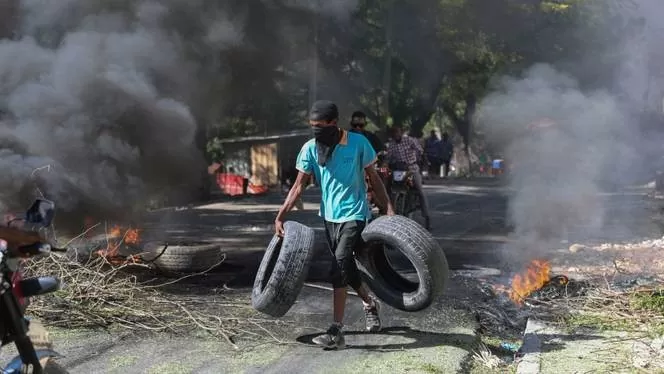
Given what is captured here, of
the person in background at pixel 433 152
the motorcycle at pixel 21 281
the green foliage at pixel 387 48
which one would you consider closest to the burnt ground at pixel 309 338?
the motorcycle at pixel 21 281

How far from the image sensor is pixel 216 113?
12867 millimetres

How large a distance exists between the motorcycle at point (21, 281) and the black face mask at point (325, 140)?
2.40 metres

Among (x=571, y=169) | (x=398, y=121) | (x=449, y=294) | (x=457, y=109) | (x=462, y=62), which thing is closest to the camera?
A: (x=449, y=294)

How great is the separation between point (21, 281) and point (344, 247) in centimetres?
249

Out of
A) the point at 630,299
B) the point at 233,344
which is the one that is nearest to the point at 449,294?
the point at 630,299

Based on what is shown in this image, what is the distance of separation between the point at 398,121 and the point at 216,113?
17375 mm

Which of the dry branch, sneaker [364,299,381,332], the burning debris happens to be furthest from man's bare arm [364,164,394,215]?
the burning debris

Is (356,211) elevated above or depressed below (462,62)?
below

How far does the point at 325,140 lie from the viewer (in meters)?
5.25

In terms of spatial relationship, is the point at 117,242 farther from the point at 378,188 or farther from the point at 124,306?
the point at 378,188

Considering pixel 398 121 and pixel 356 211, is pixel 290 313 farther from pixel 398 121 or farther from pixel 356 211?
pixel 398 121

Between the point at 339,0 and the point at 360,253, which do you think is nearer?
the point at 360,253

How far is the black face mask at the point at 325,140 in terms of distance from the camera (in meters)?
5.23

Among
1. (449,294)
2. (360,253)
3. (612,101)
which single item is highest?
(612,101)
